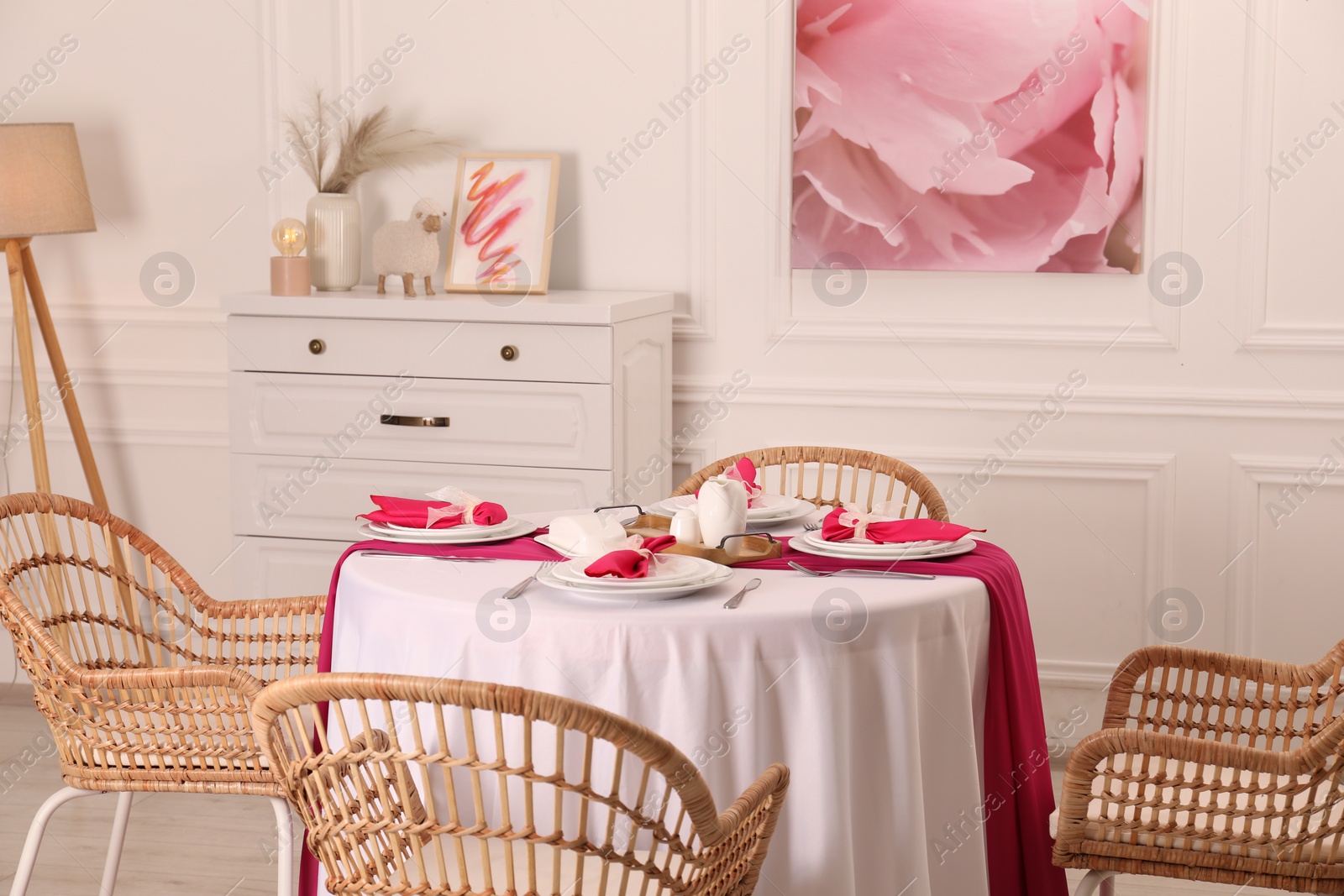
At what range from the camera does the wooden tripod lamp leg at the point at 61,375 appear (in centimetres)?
391

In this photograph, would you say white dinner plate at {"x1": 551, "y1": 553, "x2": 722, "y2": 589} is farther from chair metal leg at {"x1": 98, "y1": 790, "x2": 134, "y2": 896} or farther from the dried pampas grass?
the dried pampas grass

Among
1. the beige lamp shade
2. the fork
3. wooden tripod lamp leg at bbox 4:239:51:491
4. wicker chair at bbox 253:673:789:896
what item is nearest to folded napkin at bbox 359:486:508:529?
the fork

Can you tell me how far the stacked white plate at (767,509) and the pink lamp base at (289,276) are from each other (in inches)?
57.0

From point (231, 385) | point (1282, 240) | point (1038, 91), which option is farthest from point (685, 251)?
point (1282, 240)

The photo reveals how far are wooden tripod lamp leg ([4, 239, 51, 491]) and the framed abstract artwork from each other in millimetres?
1361

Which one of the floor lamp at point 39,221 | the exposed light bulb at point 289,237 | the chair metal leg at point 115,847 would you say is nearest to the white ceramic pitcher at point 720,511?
the chair metal leg at point 115,847

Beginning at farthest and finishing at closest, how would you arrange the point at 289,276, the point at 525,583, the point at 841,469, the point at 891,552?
the point at 289,276 < the point at 841,469 < the point at 891,552 < the point at 525,583

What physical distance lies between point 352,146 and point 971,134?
182 centimetres

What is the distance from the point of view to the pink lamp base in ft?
11.3

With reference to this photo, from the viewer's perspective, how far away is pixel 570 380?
3.19 metres

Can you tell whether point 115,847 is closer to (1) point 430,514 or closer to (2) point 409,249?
(1) point 430,514

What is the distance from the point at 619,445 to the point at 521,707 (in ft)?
6.38

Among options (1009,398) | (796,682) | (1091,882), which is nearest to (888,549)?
(796,682)

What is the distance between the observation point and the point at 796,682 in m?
1.83
